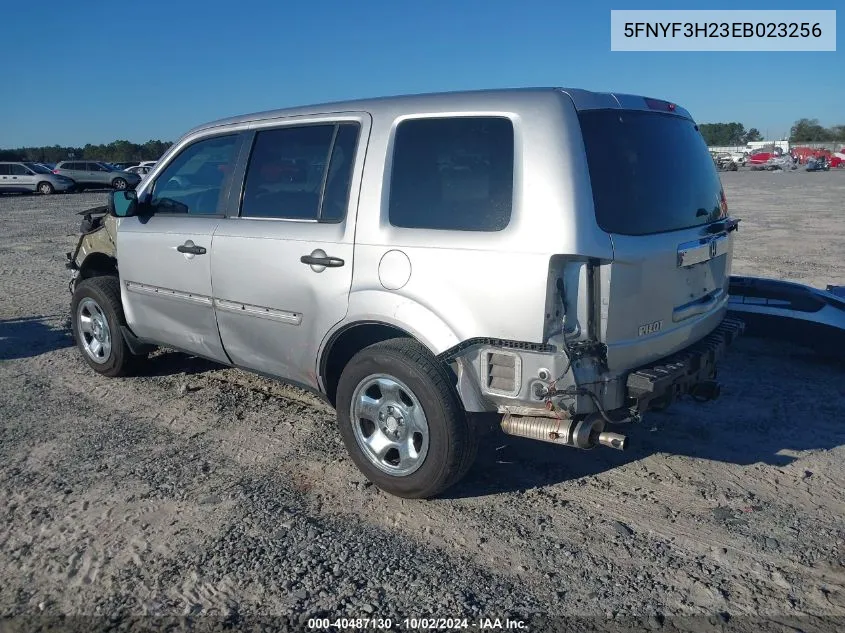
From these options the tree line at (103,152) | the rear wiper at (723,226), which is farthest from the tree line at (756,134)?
the rear wiper at (723,226)

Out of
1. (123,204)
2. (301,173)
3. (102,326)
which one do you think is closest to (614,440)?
(301,173)

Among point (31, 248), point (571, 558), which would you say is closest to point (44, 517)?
point (571, 558)

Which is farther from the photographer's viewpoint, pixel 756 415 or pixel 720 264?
pixel 756 415

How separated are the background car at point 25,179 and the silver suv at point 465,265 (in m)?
35.4

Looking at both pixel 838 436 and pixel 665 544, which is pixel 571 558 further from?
pixel 838 436

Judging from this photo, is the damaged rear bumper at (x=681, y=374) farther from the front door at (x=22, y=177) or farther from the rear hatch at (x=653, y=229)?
the front door at (x=22, y=177)

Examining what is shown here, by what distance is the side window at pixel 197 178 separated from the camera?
4801mm

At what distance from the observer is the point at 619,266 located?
130 inches

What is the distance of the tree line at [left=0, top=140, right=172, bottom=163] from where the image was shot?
72438 mm

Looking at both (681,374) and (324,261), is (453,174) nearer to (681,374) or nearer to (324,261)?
(324,261)

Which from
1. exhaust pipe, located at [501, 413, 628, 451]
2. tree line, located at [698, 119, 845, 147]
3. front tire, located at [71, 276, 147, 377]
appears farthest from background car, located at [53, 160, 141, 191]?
tree line, located at [698, 119, 845, 147]

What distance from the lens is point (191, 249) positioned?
479 cm

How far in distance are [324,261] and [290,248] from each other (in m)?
0.31

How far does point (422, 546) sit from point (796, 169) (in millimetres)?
64140
